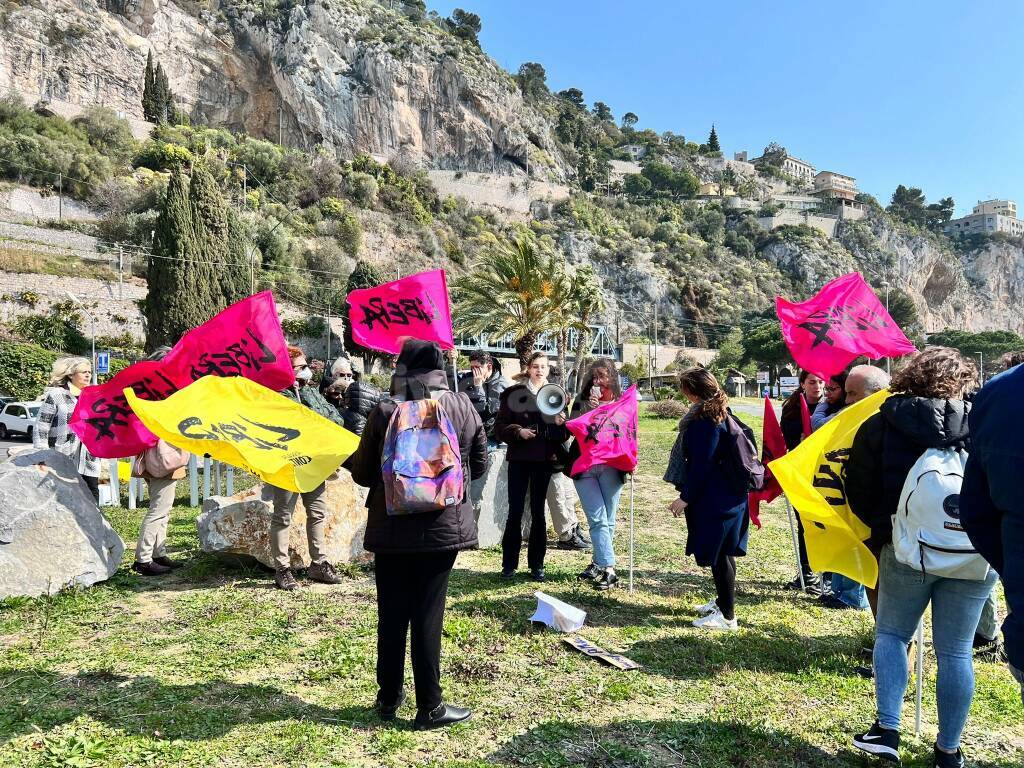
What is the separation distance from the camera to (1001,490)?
79.3 inches

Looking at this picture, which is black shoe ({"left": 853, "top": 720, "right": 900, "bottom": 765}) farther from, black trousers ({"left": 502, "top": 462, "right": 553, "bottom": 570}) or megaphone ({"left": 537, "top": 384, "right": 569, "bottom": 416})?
megaphone ({"left": 537, "top": 384, "right": 569, "bottom": 416})

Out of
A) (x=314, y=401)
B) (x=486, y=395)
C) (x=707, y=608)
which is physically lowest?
(x=707, y=608)

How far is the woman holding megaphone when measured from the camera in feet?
19.1

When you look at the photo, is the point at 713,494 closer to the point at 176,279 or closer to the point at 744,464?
the point at 744,464

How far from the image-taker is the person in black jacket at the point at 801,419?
604 centimetres


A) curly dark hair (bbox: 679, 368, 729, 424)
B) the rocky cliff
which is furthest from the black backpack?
the rocky cliff

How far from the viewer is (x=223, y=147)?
205 ft

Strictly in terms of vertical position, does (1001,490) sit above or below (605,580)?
above

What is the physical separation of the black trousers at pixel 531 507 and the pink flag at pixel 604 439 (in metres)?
0.34

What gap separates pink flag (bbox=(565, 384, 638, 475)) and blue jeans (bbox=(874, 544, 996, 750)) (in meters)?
2.59

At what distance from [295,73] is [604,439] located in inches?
3397

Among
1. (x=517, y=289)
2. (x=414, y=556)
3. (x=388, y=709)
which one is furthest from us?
(x=517, y=289)

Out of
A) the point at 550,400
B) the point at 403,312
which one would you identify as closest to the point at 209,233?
the point at 403,312

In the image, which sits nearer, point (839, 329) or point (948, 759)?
point (948, 759)
